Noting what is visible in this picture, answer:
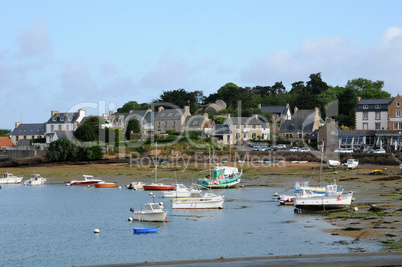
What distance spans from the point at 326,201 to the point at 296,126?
253 ft

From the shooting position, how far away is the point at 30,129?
137 m

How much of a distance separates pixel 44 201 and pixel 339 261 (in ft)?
144

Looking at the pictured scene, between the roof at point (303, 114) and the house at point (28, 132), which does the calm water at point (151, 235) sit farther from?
the house at point (28, 132)

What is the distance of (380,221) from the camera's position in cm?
3941

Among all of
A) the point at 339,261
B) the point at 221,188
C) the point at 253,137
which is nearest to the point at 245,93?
the point at 253,137

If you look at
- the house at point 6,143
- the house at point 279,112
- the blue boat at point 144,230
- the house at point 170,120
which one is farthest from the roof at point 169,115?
the blue boat at point 144,230

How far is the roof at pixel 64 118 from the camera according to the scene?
442 ft

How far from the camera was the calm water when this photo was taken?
108ft

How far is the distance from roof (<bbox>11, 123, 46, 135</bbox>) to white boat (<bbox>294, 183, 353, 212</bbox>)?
102 m

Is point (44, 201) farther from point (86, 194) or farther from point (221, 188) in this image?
point (221, 188)

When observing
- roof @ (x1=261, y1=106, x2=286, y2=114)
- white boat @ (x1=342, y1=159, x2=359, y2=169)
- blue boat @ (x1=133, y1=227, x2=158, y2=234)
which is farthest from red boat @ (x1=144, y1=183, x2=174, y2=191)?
roof @ (x1=261, y1=106, x2=286, y2=114)

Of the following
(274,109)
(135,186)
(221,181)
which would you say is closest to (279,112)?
(274,109)

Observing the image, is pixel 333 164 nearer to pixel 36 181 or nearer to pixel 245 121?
pixel 245 121

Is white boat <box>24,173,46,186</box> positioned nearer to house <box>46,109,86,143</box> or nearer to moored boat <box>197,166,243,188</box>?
moored boat <box>197,166,243,188</box>
